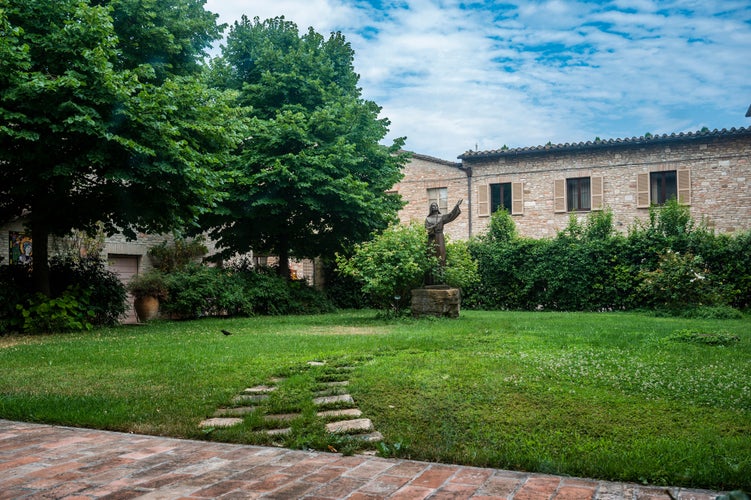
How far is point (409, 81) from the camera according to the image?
647 inches

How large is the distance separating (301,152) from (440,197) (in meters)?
11.2

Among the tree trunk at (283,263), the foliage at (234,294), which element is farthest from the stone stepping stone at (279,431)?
the tree trunk at (283,263)

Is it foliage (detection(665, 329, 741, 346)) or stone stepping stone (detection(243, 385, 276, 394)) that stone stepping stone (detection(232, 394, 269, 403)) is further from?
foliage (detection(665, 329, 741, 346))

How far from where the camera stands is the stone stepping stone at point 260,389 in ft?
18.9

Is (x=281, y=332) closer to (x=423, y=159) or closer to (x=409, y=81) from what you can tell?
(x=409, y=81)

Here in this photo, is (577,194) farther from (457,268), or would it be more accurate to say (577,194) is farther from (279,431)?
(279,431)

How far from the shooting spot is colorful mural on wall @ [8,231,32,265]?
1587 cm

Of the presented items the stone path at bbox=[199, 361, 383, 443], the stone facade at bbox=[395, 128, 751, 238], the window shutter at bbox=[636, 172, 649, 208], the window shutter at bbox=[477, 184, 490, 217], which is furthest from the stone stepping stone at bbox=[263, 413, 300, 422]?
the window shutter at bbox=[636, 172, 649, 208]

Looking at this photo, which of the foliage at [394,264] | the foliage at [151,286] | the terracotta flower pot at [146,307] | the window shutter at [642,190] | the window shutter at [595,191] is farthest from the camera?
the window shutter at [595,191]

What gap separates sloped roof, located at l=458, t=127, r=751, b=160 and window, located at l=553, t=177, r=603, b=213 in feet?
4.44

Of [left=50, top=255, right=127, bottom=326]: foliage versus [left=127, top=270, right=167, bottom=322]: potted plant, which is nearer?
[left=50, top=255, right=127, bottom=326]: foliage

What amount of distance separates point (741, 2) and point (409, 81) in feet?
47.0

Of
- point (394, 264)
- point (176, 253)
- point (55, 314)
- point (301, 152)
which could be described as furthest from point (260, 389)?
point (176, 253)

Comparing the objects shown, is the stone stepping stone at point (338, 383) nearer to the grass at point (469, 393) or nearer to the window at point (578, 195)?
the grass at point (469, 393)
